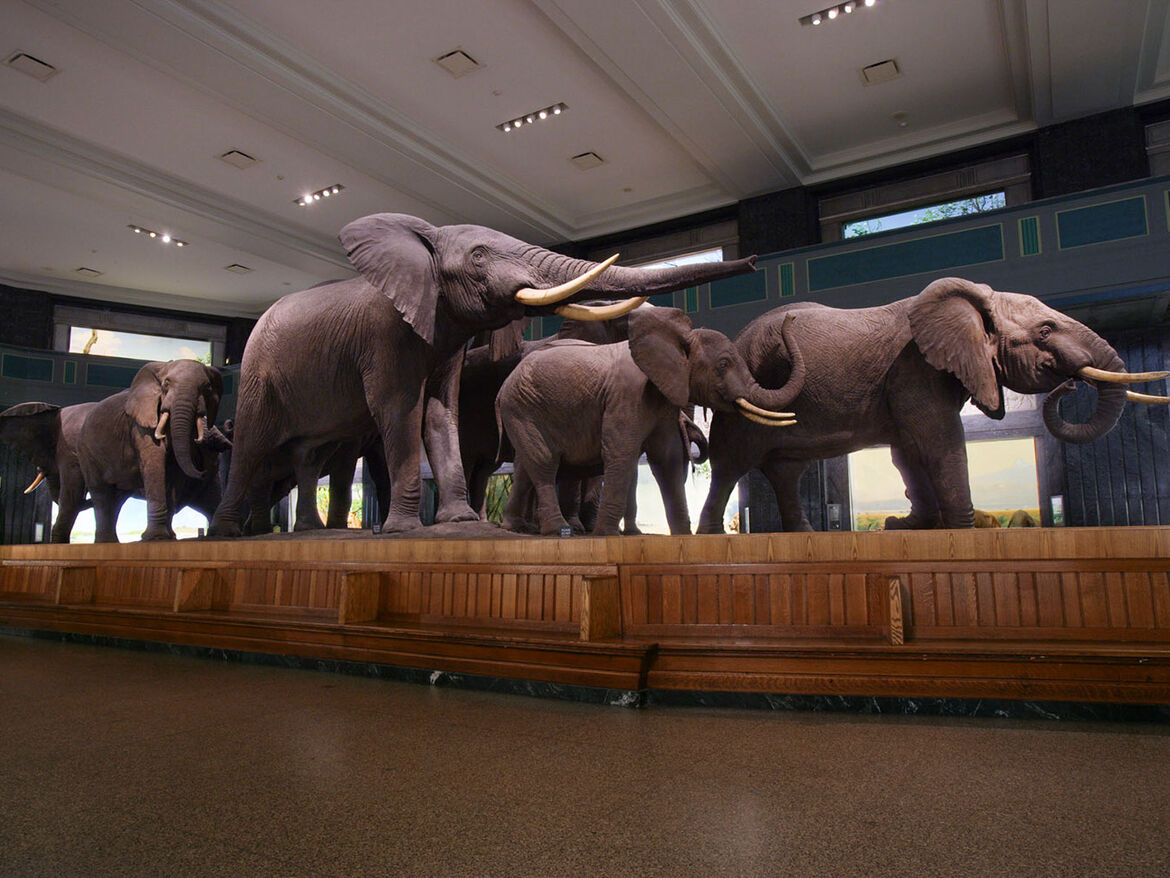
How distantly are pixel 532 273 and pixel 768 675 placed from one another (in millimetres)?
2108

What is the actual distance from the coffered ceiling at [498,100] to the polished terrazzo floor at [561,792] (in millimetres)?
8288

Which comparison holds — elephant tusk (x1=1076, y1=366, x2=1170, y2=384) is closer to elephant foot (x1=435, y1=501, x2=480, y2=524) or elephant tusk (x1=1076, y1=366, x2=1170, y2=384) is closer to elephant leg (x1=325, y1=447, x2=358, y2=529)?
elephant foot (x1=435, y1=501, x2=480, y2=524)

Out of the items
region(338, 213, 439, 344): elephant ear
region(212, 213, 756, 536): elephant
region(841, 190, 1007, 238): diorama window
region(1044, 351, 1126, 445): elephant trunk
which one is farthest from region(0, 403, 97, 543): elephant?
region(841, 190, 1007, 238): diorama window

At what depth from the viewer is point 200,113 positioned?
1087cm

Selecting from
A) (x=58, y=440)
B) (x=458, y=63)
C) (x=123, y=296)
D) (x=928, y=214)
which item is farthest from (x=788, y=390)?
(x=123, y=296)

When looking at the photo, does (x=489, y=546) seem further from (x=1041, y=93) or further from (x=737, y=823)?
(x=1041, y=93)

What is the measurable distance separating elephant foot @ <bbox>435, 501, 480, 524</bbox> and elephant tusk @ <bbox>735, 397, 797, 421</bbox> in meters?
1.42

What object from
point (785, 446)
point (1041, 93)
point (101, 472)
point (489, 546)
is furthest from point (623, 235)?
point (489, 546)

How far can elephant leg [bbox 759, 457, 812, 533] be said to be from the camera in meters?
4.49

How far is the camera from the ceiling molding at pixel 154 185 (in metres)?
11.2

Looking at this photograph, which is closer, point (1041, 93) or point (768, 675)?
point (768, 675)

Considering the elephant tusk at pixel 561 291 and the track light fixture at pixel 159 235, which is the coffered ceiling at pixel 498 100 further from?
the elephant tusk at pixel 561 291

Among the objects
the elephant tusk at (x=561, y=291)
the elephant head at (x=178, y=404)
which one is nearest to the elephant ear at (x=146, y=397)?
the elephant head at (x=178, y=404)

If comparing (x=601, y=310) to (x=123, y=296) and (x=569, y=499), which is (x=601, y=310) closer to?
(x=569, y=499)
